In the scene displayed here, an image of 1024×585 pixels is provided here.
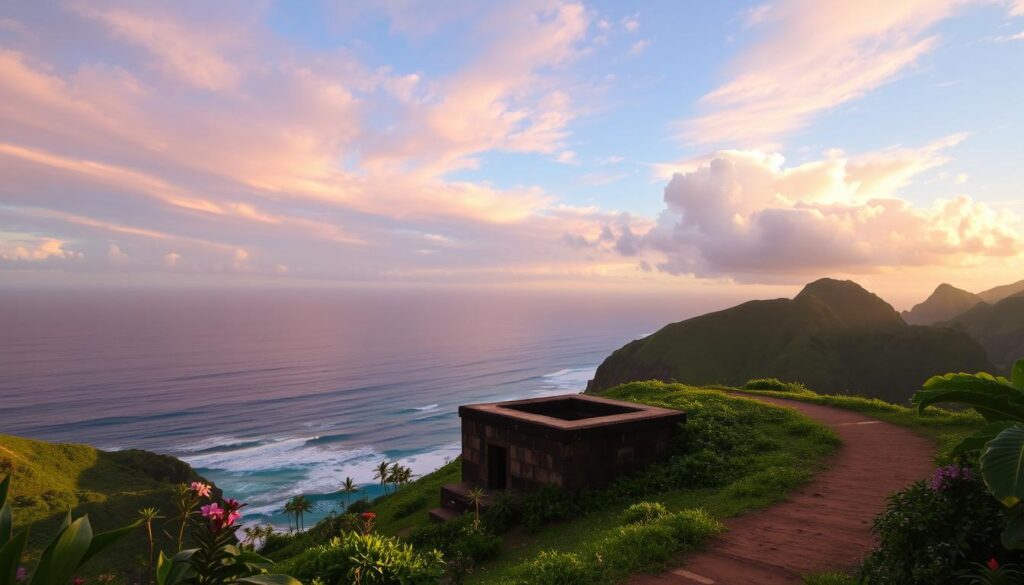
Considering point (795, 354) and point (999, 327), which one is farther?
point (999, 327)

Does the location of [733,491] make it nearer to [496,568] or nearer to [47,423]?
[496,568]

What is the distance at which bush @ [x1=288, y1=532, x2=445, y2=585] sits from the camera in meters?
7.75

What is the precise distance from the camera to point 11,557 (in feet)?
14.1

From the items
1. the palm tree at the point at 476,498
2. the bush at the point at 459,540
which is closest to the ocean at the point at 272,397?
the palm tree at the point at 476,498

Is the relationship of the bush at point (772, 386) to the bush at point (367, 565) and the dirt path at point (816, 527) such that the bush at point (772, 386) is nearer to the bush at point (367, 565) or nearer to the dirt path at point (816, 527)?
the dirt path at point (816, 527)

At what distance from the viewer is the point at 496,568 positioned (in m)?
10.4

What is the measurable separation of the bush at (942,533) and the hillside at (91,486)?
46614 millimetres

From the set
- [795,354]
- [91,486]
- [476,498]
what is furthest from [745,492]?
[795,354]

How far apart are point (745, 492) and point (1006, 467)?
714 centimetres

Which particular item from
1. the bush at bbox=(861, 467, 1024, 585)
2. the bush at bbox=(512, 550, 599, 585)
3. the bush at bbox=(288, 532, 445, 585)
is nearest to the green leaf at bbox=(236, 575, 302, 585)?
the bush at bbox=(288, 532, 445, 585)

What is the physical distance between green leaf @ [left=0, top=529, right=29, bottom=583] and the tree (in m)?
7.92

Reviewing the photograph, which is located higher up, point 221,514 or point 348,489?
point 221,514

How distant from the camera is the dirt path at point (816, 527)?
27.0 feet

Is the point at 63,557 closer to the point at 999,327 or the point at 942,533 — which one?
the point at 942,533
